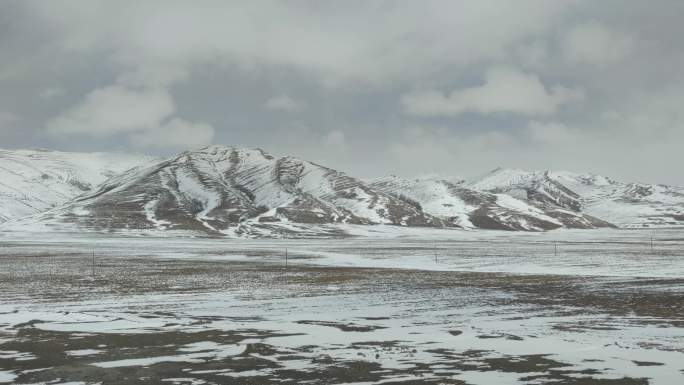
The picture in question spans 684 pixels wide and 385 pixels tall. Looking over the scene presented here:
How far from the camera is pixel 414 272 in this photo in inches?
1793

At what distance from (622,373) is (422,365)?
4177 millimetres

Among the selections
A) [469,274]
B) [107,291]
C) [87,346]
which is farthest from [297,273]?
[87,346]

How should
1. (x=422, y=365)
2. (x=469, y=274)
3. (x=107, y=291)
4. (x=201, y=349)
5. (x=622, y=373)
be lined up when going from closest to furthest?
(x=622, y=373) → (x=422, y=365) → (x=201, y=349) → (x=107, y=291) → (x=469, y=274)

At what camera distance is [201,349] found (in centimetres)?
1600

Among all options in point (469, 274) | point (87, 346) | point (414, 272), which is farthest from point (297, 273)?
point (87, 346)

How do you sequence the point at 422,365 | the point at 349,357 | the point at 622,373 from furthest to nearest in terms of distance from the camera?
the point at 349,357 → the point at 422,365 → the point at 622,373

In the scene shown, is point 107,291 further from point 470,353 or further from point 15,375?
point 470,353

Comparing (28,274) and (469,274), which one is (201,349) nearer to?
(469,274)

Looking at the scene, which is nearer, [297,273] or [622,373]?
[622,373]

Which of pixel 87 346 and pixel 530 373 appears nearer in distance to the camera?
pixel 530 373

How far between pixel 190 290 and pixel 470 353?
2074 cm

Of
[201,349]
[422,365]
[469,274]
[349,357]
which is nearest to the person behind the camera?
[422,365]

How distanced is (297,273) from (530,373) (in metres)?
32.9

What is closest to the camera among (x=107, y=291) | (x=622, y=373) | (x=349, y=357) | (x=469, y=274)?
(x=622, y=373)
